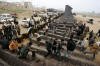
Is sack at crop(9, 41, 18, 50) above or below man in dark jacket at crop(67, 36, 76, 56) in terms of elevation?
below

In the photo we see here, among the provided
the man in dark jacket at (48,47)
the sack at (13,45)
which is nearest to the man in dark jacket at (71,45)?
the man in dark jacket at (48,47)

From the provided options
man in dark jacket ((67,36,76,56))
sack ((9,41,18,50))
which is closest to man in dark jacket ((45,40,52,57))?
man in dark jacket ((67,36,76,56))

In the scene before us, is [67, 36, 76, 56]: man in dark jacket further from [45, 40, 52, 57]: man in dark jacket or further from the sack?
the sack

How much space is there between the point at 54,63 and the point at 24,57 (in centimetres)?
237

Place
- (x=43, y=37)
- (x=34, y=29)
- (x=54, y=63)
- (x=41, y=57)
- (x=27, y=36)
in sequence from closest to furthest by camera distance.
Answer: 1. (x=54, y=63)
2. (x=41, y=57)
3. (x=43, y=37)
4. (x=27, y=36)
5. (x=34, y=29)

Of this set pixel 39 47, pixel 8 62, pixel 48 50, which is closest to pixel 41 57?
pixel 48 50

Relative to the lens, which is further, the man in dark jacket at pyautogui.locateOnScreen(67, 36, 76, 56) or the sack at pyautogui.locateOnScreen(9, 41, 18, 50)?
the sack at pyautogui.locateOnScreen(9, 41, 18, 50)

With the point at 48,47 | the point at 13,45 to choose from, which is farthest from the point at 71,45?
the point at 13,45

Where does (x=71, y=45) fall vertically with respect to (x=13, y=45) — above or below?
above

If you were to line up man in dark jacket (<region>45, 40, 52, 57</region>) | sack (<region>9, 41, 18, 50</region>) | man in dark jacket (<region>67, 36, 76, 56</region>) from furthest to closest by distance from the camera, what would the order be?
sack (<region>9, 41, 18, 50</region>), man in dark jacket (<region>45, 40, 52, 57</region>), man in dark jacket (<region>67, 36, 76, 56</region>)

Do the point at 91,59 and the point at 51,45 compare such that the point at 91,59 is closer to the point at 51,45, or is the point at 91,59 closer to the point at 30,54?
the point at 51,45

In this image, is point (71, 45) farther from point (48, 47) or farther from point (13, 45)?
point (13, 45)

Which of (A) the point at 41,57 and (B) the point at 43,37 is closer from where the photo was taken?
(A) the point at 41,57

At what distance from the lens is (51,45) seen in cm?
1268
